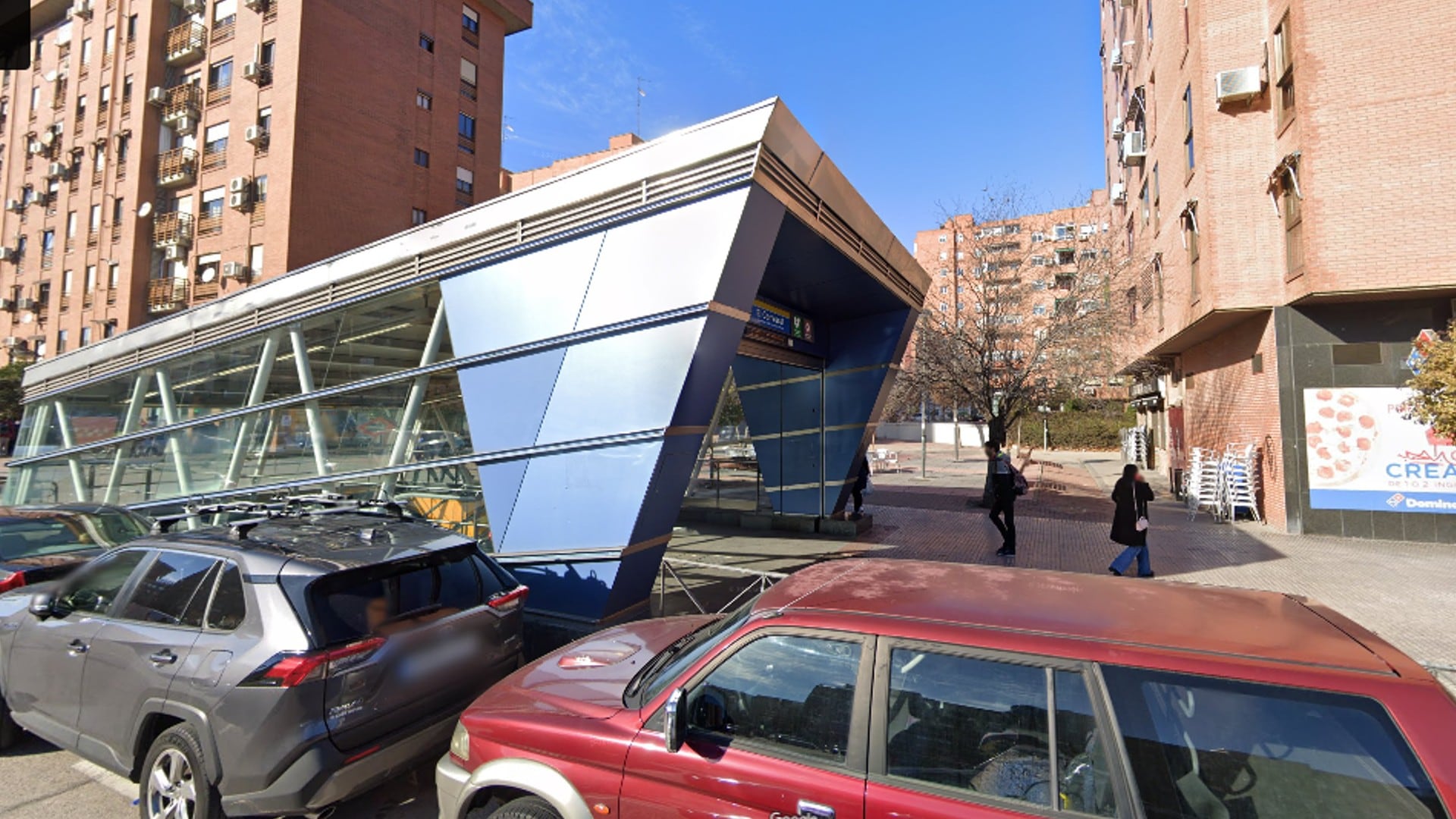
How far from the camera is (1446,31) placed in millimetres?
11188

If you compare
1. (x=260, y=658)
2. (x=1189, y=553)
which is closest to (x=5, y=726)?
(x=260, y=658)

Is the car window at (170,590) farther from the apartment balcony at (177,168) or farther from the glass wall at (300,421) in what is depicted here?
the apartment balcony at (177,168)

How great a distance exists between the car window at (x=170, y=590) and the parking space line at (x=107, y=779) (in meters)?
1.01

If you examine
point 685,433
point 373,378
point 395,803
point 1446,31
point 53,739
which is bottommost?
point 395,803

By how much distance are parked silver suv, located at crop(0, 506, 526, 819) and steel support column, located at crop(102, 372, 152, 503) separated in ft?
24.2

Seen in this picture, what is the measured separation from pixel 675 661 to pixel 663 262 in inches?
149

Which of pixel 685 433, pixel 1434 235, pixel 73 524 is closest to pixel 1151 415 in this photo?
pixel 1434 235

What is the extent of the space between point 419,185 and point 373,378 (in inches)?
1032

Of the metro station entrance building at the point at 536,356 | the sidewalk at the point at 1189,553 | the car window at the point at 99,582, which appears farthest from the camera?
the sidewalk at the point at 1189,553

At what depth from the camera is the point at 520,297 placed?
642 cm

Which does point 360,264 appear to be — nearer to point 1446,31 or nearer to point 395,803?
point 395,803

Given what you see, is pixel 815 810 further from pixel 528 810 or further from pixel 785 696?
pixel 528 810

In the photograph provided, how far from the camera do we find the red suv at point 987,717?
1845 millimetres

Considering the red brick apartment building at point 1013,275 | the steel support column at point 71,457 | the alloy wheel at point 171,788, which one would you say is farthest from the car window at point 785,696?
the red brick apartment building at point 1013,275
